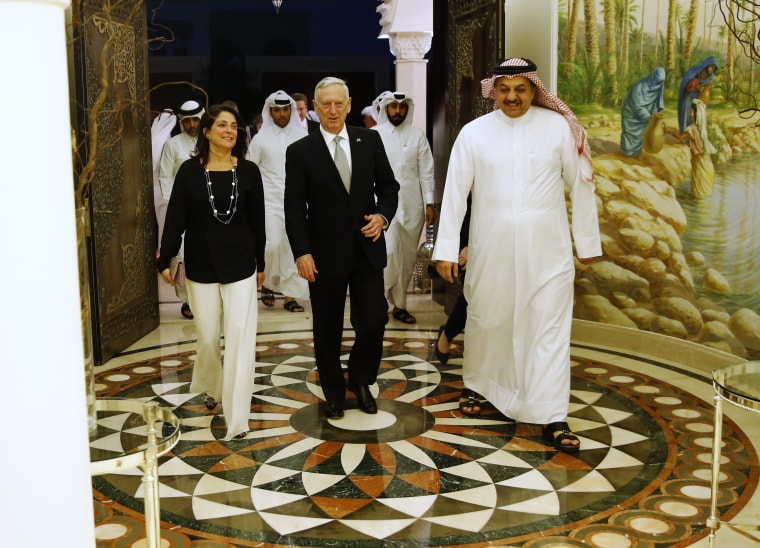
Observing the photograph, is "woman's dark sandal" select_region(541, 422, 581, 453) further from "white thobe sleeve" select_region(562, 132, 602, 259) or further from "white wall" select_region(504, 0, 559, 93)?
"white wall" select_region(504, 0, 559, 93)

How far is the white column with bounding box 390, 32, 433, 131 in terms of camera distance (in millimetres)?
9383

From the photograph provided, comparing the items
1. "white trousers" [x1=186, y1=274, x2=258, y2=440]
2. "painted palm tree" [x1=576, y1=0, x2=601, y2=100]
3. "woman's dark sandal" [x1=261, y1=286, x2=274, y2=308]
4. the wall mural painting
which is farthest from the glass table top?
"woman's dark sandal" [x1=261, y1=286, x2=274, y2=308]

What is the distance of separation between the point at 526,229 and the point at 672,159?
200 cm

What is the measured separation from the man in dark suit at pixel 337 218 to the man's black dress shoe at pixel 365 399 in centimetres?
21

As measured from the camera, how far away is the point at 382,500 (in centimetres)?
347

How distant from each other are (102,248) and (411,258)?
232 centimetres

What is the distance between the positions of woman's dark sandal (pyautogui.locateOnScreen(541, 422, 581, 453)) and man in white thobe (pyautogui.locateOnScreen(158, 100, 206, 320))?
3.58 m

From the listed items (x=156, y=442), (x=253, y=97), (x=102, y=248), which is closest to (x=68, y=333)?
(x=156, y=442)

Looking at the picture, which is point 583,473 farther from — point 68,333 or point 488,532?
point 68,333

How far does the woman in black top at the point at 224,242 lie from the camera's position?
407 centimetres

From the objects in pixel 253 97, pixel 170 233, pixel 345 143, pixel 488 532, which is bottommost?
pixel 488 532

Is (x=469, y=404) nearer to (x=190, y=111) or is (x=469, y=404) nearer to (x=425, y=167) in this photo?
(x=425, y=167)

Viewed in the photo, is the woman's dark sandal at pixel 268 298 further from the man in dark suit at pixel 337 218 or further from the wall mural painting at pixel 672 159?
the man in dark suit at pixel 337 218

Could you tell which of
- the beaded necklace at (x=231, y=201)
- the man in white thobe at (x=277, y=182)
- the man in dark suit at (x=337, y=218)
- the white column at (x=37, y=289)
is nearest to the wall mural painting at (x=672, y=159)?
the man in dark suit at (x=337, y=218)
